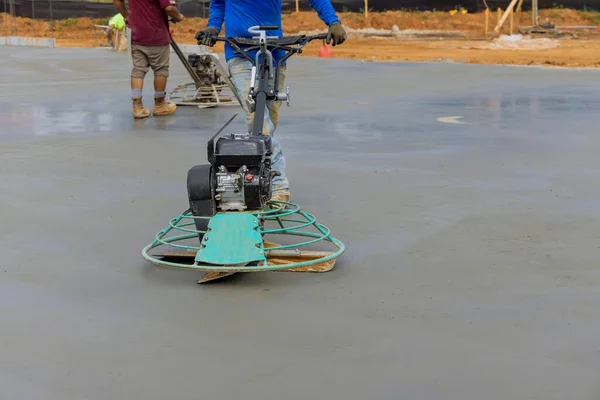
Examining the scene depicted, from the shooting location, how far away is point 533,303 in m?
4.15

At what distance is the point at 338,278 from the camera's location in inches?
179

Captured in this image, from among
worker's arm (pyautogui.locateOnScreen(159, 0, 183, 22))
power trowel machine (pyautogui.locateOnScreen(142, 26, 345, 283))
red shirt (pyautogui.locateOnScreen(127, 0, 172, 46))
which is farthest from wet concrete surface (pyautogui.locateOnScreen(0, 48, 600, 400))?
worker's arm (pyautogui.locateOnScreen(159, 0, 183, 22))

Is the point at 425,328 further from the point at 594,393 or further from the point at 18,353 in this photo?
the point at 18,353

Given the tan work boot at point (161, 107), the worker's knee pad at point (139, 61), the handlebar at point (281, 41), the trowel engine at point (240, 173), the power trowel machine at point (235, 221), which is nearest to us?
the power trowel machine at point (235, 221)

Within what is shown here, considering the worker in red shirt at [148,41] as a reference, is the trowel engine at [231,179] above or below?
below

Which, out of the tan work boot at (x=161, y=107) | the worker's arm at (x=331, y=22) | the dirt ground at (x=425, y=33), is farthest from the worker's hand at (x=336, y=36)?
the dirt ground at (x=425, y=33)

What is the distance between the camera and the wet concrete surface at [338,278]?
3.35 m

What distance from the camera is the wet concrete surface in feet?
11.0

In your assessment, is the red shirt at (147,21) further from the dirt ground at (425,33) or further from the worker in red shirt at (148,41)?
the dirt ground at (425,33)

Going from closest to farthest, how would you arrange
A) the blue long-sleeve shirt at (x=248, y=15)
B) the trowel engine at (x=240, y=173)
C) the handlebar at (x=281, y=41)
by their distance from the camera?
the trowel engine at (x=240, y=173) → the handlebar at (x=281, y=41) → the blue long-sleeve shirt at (x=248, y=15)

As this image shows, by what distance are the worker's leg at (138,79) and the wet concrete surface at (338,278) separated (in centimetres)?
103

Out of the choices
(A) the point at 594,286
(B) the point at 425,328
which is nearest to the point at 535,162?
(A) the point at 594,286

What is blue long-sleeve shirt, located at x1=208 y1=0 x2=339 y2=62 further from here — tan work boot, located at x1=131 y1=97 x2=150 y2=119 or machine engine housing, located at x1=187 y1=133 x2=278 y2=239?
tan work boot, located at x1=131 y1=97 x2=150 y2=119

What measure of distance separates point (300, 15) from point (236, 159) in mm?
43732
